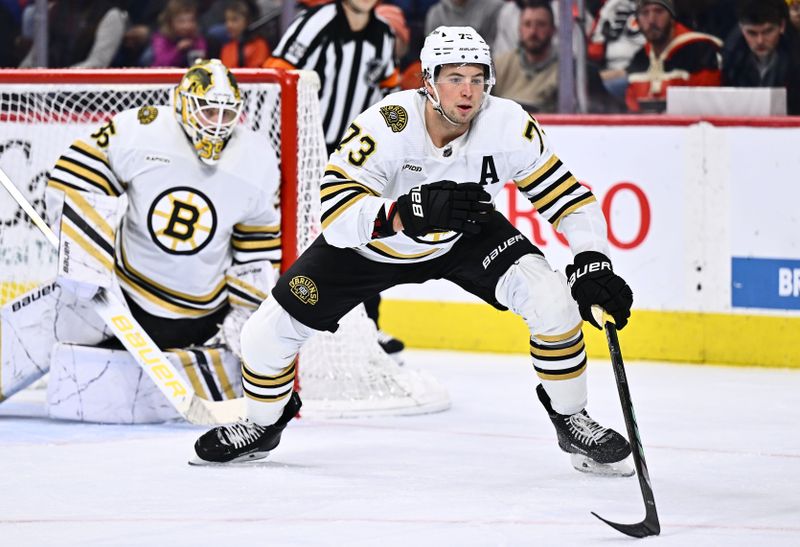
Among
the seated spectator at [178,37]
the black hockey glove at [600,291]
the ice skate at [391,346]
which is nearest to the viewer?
the black hockey glove at [600,291]

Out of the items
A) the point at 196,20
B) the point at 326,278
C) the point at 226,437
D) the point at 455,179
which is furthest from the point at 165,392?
the point at 196,20

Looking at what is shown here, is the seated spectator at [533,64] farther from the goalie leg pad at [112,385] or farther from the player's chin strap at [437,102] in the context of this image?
the player's chin strap at [437,102]

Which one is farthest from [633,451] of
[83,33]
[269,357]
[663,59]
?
[83,33]

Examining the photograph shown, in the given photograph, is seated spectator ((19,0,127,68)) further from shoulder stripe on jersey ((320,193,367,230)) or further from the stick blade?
the stick blade

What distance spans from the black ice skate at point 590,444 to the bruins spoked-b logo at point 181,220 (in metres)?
1.25

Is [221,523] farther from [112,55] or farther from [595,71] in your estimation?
[112,55]

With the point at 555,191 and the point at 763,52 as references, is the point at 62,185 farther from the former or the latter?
the point at 763,52

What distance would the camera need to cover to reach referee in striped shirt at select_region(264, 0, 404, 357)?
572 cm

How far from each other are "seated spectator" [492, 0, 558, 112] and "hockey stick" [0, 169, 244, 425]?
2317 millimetres

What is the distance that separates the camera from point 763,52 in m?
5.91

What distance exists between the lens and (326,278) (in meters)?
3.87

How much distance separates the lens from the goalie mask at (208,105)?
14.9 ft

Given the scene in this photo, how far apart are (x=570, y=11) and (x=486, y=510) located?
10.4 feet

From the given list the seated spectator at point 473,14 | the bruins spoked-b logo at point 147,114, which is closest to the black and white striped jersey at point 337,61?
the seated spectator at point 473,14
